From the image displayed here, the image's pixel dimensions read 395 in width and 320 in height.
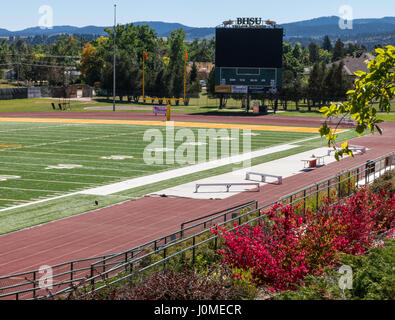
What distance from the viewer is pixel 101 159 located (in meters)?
40.8

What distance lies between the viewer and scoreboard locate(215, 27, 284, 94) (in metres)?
83.9

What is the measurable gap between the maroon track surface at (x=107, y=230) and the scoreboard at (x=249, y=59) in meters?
53.1

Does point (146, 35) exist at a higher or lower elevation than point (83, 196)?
higher

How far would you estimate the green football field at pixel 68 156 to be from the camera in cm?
3130

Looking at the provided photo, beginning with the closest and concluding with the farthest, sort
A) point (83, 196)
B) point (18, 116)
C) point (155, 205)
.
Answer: point (155, 205) < point (83, 196) < point (18, 116)

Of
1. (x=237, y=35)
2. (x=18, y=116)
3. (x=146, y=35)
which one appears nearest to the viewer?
(x=18, y=116)

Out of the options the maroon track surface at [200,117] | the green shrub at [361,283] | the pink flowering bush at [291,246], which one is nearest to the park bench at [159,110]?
the maroon track surface at [200,117]

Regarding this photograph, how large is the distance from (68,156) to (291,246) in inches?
1170

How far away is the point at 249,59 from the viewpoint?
8431 centimetres

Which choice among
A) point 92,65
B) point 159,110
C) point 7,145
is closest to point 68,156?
point 7,145

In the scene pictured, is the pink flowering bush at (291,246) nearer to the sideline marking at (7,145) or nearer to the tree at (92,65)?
the sideline marking at (7,145)

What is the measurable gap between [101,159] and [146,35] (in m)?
116

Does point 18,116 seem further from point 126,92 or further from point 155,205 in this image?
point 155,205
